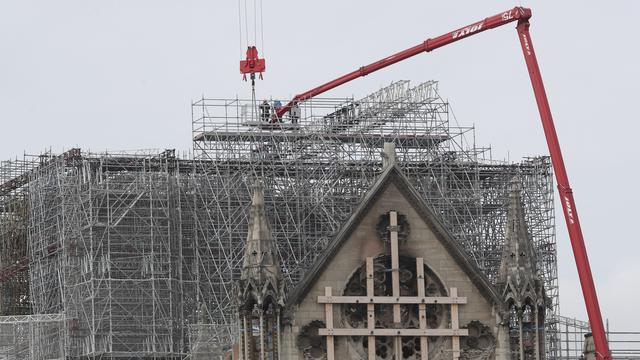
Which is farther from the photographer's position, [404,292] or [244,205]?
[244,205]

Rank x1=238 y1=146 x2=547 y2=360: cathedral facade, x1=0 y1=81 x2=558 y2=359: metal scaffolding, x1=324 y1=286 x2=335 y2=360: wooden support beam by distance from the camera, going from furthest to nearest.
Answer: x1=0 y1=81 x2=558 y2=359: metal scaffolding < x1=324 y1=286 x2=335 y2=360: wooden support beam < x1=238 y1=146 x2=547 y2=360: cathedral facade

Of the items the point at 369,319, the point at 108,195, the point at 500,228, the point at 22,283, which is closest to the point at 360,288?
the point at 369,319

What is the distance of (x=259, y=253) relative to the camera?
58.0 metres

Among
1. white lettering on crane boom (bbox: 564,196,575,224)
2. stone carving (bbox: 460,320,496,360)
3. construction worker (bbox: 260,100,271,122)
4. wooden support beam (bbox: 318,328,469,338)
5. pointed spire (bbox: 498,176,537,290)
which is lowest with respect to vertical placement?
stone carving (bbox: 460,320,496,360)

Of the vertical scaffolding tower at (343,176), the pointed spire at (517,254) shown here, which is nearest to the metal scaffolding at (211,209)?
the vertical scaffolding tower at (343,176)

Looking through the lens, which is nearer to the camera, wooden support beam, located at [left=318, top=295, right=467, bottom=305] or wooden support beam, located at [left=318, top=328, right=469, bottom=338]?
wooden support beam, located at [left=318, top=328, right=469, bottom=338]

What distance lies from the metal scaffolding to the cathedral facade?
5026 cm

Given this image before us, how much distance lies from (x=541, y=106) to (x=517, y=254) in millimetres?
50675

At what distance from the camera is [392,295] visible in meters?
58.6

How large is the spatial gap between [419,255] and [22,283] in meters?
73.1

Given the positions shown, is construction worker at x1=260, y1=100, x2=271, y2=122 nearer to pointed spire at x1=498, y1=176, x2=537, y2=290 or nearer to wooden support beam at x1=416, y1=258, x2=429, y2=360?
pointed spire at x1=498, y1=176, x2=537, y2=290

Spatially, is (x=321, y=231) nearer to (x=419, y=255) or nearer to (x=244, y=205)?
(x=244, y=205)

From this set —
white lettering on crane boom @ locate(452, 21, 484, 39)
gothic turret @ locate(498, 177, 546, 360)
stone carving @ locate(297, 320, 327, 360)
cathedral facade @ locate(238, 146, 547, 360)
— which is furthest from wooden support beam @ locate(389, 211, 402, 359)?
white lettering on crane boom @ locate(452, 21, 484, 39)

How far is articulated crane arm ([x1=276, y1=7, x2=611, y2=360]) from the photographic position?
96.9 m
